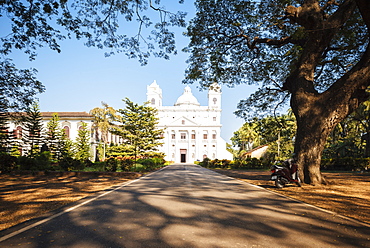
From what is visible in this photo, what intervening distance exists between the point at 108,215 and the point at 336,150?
33.5m

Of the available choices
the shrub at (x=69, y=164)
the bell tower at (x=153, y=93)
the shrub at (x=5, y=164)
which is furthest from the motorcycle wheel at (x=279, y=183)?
the bell tower at (x=153, y=93)

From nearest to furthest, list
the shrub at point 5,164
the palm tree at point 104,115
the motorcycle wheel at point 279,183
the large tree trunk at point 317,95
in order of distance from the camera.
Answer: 1. the motorcycle wheel at point 279,183
2. the large tree trunk at point 317,95
3. the shrub at point 5,164
4. the palm tree at point 104,115

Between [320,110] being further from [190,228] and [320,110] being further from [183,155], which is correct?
[183,155]

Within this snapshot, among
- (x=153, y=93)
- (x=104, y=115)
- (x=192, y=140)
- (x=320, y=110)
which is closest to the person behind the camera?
(x=320, y=110)

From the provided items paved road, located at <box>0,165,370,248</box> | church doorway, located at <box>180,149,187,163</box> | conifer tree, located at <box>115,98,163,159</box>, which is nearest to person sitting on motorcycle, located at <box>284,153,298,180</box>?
paved road, located at <box>0,165,370,248</box>

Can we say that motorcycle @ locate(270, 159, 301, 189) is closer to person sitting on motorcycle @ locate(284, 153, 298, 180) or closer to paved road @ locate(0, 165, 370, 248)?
person sitting on motorcycle @ locate(284, 153, 298, 180)

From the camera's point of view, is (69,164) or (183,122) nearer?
(69,164)

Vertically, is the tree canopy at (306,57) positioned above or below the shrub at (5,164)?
above

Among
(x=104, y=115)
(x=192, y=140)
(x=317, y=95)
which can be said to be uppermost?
(x=104, y=115)

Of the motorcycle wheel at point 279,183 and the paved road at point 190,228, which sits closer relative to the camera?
the paved road at point 190,228

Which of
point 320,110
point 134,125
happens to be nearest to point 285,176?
point 320,110

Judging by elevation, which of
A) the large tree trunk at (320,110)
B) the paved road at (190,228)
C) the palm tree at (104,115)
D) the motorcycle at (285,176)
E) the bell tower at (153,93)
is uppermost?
the bell tower at (153,93)

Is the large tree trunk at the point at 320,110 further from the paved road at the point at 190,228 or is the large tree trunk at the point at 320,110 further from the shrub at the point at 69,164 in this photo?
the shrub at the point at 69,164

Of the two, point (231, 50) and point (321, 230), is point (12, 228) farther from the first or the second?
point (231, 50)
